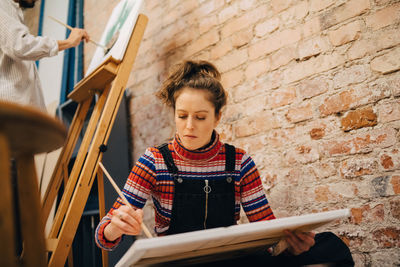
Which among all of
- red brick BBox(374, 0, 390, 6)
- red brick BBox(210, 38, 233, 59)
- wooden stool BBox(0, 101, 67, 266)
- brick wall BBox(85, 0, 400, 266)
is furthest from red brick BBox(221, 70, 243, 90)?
wooden stool BBox(0, 101, 67, 266)

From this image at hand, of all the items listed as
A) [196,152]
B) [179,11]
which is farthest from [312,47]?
[179,11]

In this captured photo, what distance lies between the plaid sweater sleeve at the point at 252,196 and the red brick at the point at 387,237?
340 millimetres

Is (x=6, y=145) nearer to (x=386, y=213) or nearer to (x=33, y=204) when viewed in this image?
(x=33, y=204)

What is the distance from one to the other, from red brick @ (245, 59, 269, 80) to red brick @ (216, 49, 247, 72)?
5cm

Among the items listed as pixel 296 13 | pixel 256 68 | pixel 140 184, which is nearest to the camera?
pixel 140 184

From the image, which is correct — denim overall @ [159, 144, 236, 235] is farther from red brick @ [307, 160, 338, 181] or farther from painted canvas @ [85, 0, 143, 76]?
painted canvas @ [85, 0, 143, 76]

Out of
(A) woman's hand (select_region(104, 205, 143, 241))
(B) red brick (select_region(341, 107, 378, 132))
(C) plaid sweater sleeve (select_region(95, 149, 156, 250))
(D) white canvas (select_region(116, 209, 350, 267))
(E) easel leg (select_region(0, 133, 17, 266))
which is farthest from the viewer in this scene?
(B) red brick (select_region(341, 107, 378, 132))

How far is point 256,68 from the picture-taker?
50.8 inches

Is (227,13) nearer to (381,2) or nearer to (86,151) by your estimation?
(381,2)

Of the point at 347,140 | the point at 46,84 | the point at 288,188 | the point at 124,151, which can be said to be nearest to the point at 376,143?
the point at 347,140

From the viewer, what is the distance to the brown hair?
0.95 m

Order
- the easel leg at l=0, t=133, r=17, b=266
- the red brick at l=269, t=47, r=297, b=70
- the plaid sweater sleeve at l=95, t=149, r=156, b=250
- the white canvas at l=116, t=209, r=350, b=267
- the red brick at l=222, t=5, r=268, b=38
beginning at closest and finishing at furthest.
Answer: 1. the easel leg at l=0, t=133, r=17, b=266
2. the white canvas at l=116, t=209, r=350, b=267
3. the plaid sweater sleeve at l=95, t=149, r=156, b=250
4. the red brick at l=269, t=47, r=297, b=70
5. the red brick at l=222, t=5, r=268, b=38

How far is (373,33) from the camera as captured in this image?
3.25ft

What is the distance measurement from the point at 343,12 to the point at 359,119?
40cm
